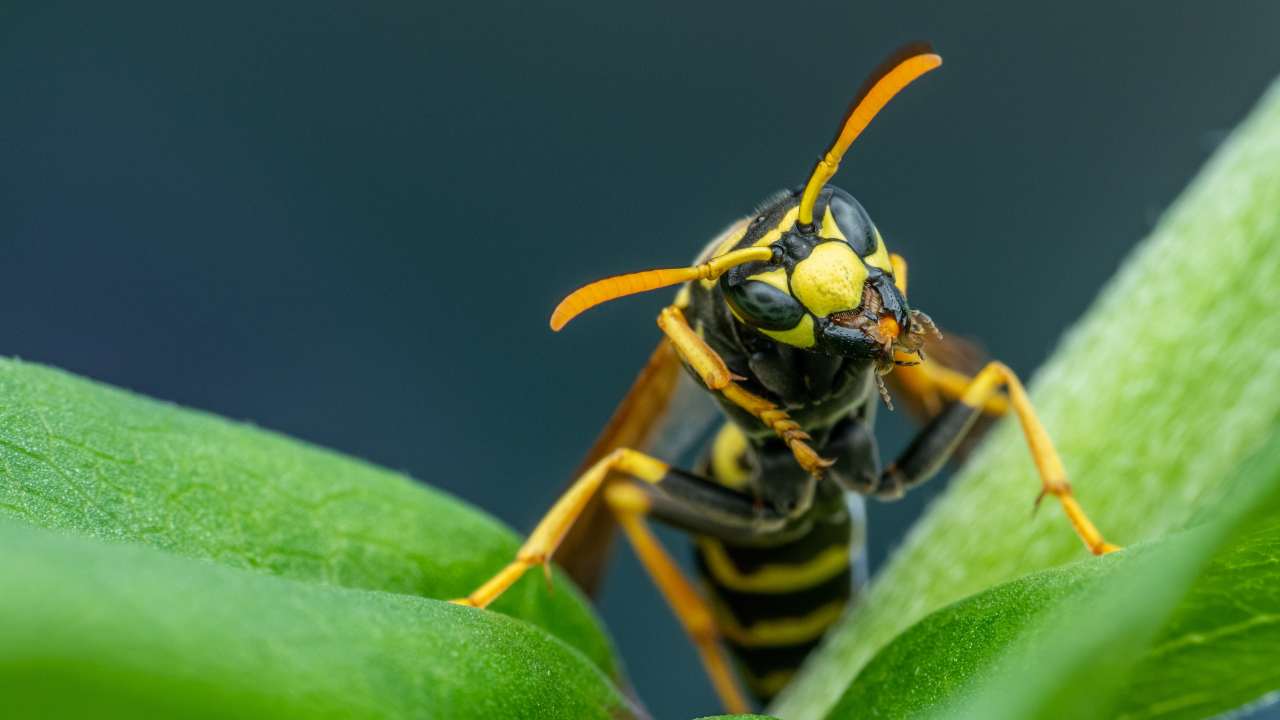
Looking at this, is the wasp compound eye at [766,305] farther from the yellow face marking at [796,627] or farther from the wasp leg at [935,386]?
the yellow face marking at [796,627]

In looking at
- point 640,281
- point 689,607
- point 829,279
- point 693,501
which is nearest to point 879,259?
point 829,279

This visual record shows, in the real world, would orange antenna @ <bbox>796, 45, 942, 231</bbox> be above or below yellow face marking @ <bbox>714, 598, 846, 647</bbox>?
above

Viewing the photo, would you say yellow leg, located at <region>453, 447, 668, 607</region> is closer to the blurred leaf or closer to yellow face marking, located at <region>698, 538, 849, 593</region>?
the blurred leaf

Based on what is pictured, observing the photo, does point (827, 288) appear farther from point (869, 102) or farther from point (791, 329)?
point (869, 102)

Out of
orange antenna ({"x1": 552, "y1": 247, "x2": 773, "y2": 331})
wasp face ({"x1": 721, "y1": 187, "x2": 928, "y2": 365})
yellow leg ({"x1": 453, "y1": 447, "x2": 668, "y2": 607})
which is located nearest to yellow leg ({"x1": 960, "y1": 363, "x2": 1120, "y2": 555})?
wasp face ({"x1": 721, "y1": 187, "x2": 928, "y2": 365})

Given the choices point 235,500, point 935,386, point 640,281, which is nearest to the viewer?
point 235,500

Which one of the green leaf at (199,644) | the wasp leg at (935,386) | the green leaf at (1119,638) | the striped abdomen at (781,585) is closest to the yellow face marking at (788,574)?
the striped abdomen at (781,585)

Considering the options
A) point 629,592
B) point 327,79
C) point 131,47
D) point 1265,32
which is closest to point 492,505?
point 629,592
